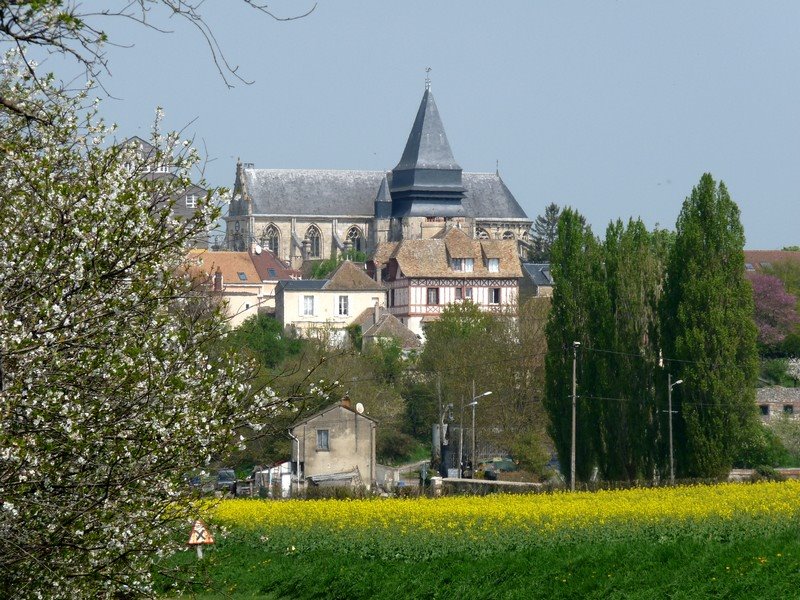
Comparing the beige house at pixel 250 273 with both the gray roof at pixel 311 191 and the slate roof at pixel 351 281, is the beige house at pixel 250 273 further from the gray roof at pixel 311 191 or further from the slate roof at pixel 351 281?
the gray roof at pixel 311 191

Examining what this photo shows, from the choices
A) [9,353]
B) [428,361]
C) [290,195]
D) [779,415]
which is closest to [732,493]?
[9,353]

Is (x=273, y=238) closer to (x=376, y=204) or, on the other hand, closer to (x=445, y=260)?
(x=376, y=204)

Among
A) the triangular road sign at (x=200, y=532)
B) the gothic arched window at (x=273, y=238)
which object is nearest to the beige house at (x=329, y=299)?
the gothic arched window at (x=273, y=238)

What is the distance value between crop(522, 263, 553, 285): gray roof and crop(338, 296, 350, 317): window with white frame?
1485 centimetres

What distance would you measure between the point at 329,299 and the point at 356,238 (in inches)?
1496

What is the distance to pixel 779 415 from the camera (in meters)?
72.3

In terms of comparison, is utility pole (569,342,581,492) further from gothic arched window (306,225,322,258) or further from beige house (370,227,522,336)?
gothic arched window (306,225,322,258)

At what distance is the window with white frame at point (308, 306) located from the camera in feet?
380

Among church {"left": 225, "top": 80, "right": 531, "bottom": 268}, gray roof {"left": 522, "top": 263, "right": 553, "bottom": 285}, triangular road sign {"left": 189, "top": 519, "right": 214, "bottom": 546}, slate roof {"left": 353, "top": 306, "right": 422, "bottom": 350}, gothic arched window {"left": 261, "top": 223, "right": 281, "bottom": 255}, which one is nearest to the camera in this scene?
triangular road sign {"left": 189, "top": 519, "right": 214, "bottom": 546}

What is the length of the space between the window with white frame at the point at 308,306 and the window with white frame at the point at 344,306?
2005 mm

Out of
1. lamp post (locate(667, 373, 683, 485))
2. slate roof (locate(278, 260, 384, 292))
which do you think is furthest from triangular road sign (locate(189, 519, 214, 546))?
slate roof (locate(278, 260, 384, 292))

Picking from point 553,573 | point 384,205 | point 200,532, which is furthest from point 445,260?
point 200,532

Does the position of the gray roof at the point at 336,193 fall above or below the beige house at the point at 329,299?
above

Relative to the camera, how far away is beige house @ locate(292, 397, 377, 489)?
165ft
